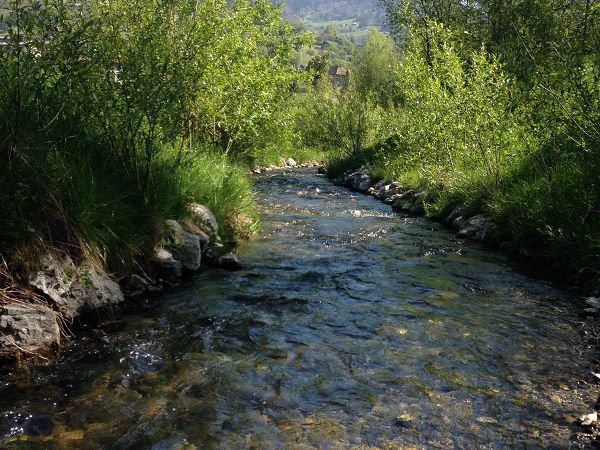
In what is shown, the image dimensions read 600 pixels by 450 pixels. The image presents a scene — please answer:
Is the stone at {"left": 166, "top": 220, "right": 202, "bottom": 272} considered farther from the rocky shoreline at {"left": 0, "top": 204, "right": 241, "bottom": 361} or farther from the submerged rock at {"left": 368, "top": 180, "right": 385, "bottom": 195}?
the submerged rock at {"left": 368, "top": 180, "right": 385, "bottom": 195}

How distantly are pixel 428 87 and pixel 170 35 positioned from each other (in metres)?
10.8

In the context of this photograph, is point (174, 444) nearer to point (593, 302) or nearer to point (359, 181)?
point (593, 302)

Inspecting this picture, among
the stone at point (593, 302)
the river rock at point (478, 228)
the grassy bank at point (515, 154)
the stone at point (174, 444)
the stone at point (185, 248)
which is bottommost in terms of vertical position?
the stone at point (174, 444)

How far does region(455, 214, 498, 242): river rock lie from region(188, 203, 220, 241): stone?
284 inches

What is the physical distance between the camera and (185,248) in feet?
34.8

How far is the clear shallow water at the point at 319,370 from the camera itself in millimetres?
5238

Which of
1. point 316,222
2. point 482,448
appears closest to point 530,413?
point 482,448

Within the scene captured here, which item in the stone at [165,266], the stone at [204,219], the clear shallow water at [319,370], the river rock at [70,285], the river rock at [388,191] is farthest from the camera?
the river rock at [388,191]

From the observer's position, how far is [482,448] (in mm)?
5012

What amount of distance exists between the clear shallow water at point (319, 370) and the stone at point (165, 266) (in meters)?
0.39

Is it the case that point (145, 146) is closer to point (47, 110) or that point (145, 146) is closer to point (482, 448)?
point (47, 110)

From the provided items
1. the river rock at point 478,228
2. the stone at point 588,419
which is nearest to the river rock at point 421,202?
the river rock at point 478,228

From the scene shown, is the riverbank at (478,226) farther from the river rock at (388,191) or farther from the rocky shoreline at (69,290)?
the rocky shoreline at (69,290)

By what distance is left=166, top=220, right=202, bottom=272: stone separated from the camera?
10438 millimetres
